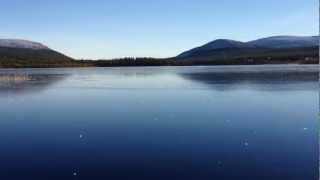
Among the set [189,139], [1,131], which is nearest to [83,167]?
[189,139]

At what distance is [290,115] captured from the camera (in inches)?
539

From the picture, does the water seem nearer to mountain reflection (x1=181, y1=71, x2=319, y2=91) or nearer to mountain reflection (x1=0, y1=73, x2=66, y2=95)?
mountain reflection (x1=181, y1=71, x2=319, y2=91)

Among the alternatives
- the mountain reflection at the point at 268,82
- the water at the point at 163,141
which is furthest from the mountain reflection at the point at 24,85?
the mountain reflection at the point at 268,82

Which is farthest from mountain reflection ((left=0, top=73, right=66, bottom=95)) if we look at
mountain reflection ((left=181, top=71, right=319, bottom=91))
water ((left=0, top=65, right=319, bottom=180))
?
mountain reflection ((left=181, top=71, right=319, bottom=91))

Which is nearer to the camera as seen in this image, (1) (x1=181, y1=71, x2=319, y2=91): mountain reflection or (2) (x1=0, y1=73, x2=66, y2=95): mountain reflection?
(1) (x1=181, y1=71, x2=319, y2=91): mountain reflection

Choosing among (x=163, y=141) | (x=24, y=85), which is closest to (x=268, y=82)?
(x=24, y=85)

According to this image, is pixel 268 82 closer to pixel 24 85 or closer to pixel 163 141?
pixel 24 85

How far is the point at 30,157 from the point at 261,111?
8.42 meters

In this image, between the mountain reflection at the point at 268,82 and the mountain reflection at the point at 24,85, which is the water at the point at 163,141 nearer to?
the mountain reflection at the point at 268,82

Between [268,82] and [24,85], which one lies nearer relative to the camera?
[268,82]

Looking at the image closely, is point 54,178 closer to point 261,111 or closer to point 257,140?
point 257,140

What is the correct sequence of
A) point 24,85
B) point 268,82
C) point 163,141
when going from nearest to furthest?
point 163,141 → point 268,82 → point 24,85

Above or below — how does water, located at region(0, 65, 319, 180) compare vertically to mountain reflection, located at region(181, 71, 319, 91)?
below

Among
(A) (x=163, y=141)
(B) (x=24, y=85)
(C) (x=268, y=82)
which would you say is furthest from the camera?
(B) (x=24, y=85)
